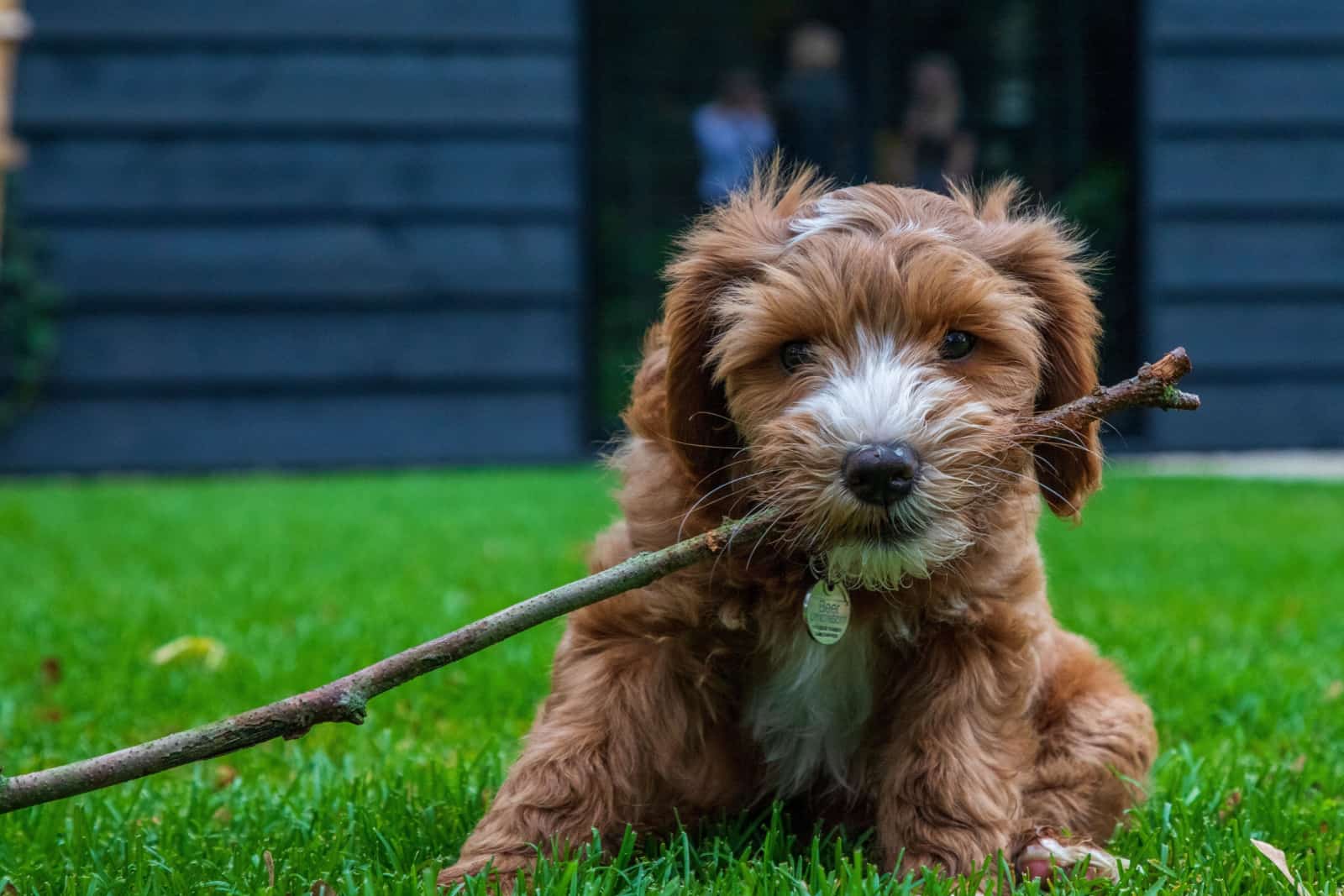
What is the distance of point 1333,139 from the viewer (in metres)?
11.9

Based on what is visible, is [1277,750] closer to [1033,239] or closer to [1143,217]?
[1033,239]

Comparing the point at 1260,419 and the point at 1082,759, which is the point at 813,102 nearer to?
the point at 1260,419

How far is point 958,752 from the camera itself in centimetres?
242

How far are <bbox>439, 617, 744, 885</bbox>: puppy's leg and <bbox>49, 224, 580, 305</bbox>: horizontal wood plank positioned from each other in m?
9.05

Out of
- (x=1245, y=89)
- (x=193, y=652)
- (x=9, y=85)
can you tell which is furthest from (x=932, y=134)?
(x=193, y=652)

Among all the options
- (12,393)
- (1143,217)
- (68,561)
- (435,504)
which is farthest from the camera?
(1143,217)

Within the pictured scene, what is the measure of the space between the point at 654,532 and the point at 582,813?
50 cm

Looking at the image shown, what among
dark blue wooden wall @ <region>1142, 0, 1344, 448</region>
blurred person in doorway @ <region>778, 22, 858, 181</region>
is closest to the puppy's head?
blurred person in doorway @ <region>778, 22, 858, 181</region>

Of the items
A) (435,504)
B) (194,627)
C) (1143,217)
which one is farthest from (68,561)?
(1143,217)

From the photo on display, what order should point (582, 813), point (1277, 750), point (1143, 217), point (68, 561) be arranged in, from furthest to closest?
point (1143, 217)
point (68, 561)
point (1277, 750)
point (582, 813)

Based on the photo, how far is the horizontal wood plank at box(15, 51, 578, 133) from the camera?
35.9 feet

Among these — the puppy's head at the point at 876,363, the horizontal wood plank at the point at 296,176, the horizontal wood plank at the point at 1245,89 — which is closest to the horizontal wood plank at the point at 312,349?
the horizontal wood plank at the point at 296,176

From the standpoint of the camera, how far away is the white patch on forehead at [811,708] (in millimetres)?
2527

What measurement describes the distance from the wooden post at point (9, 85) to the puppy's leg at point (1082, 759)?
9.83 meters
